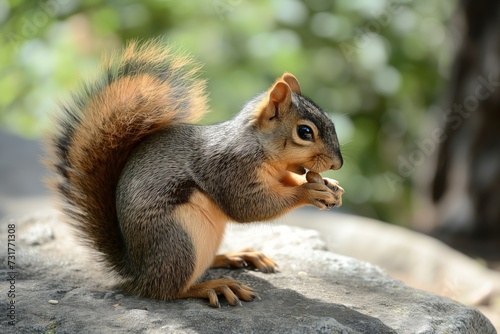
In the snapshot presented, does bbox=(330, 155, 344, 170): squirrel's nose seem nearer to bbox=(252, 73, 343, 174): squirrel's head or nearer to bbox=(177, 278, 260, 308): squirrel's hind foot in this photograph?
bbox=(252, 73, 343, 174): squirrel's head

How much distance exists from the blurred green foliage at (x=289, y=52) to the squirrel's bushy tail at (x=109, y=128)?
283 centimetres

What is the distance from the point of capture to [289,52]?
17.9 feet

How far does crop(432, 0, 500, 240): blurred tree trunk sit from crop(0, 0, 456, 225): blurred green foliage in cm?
31

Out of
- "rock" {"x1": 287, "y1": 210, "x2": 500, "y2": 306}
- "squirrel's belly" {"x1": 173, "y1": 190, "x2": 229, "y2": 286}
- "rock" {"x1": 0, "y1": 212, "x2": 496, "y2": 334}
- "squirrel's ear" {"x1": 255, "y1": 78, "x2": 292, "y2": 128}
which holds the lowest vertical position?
"rock" {"x1": 287, "y1": 210, "x2": 500, "y2": 306}

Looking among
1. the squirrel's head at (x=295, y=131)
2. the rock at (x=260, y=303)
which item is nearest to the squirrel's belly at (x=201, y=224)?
the rock at (x=260, y=303)

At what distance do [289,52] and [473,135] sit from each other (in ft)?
5.44

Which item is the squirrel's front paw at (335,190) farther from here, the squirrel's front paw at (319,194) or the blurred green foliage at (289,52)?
the blurred green foliage at (289,52)

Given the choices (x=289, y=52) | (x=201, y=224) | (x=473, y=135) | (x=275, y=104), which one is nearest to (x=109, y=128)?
(x=201, y=224)

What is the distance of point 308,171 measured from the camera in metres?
2.30

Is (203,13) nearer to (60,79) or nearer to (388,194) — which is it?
(60,79)

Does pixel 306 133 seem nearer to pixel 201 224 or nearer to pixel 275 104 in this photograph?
pixel 275 104

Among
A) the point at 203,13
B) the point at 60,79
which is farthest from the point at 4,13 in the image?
the point at 203,13

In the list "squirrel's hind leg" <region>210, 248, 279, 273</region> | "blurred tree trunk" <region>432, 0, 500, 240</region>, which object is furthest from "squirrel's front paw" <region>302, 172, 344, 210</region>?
"blurred tree trunk" <region>432, 0, 500, 240</region>

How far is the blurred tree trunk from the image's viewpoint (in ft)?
17.1
